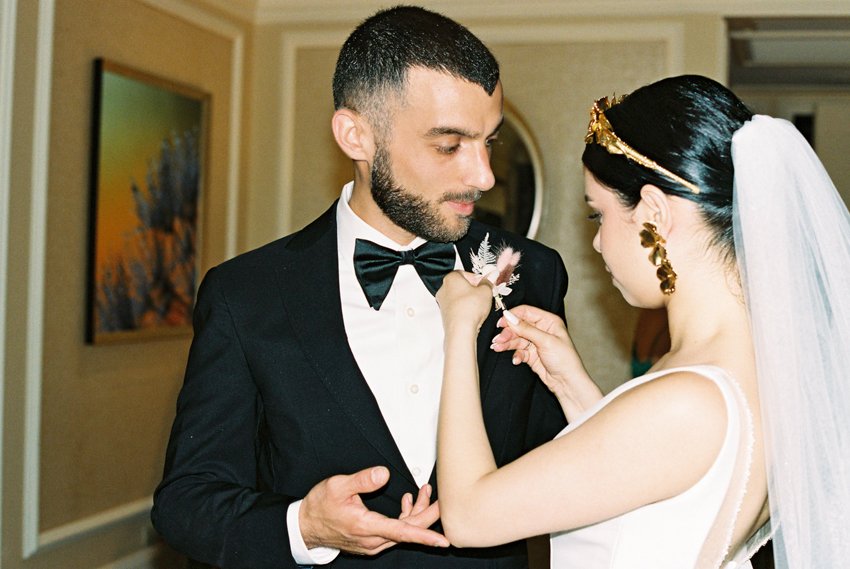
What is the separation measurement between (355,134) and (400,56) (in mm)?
207

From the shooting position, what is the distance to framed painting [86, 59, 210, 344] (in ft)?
14.5

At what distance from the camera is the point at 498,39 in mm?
5809

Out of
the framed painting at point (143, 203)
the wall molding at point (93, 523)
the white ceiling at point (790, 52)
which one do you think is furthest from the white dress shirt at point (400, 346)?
the white ceiling at point (790, 52)

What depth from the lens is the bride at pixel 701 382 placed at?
5.46 feet

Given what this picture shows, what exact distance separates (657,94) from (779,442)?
0.64 meters

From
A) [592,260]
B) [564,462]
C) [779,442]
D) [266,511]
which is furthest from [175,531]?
[592,260]

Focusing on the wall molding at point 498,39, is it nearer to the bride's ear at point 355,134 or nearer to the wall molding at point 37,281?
the wall molding at point 37,281

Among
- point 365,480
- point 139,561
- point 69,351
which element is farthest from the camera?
point 139,561

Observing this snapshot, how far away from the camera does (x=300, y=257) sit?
229 cm

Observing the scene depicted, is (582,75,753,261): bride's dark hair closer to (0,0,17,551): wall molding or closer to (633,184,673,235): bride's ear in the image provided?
(633,184,673,235): bride's ear

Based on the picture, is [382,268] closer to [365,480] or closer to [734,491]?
[365,480]

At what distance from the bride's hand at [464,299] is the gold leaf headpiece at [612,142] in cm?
36

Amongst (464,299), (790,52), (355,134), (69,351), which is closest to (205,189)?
(69,351)

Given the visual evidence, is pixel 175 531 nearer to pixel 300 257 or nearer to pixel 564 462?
pixel 300 257
